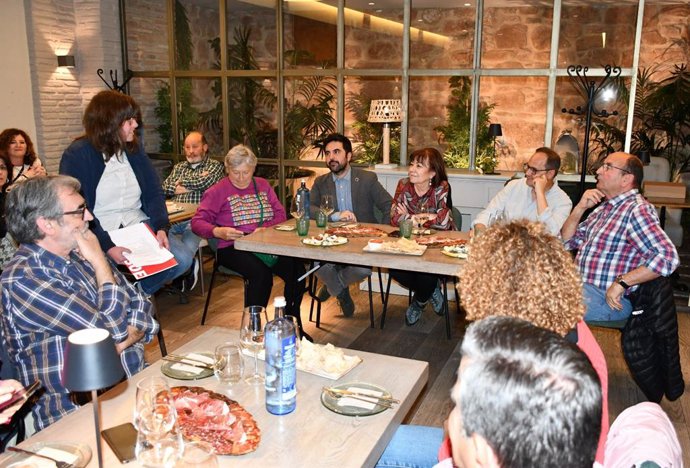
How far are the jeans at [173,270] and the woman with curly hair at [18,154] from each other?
4.71 ft

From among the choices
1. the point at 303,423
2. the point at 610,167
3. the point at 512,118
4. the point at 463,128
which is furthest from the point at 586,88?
the point at 303,423

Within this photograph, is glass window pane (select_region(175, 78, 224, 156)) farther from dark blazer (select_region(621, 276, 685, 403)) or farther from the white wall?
dark blazer (select_region(621, 276, 685, 403))

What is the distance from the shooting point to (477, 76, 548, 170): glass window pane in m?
5.87

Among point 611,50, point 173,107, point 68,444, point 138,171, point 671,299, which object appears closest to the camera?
point 68,444

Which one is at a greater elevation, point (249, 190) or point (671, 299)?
point (249, 190)

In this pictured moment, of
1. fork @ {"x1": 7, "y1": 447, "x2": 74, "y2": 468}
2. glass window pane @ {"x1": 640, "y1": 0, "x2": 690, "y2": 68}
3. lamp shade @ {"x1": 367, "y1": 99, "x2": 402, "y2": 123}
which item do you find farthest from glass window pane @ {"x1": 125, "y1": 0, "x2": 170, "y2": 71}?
fork @ {"x1": 7, "y1": 447, "x2": 74, "y2": 468}

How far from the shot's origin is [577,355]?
3.54 feet

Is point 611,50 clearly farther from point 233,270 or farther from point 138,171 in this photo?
point 138,171

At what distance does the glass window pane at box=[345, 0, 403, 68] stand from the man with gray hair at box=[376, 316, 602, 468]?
536 centimetres

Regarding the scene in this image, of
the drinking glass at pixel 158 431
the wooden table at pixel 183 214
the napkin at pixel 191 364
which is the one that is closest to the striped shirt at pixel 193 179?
the wooden table at pixel 183 214

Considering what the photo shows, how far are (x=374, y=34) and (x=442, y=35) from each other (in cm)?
68

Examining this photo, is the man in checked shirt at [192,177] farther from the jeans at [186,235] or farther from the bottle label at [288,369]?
the bottle label at [288,369]

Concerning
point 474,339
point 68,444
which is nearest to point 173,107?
point 68,444

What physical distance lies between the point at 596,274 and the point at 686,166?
3715 mm
